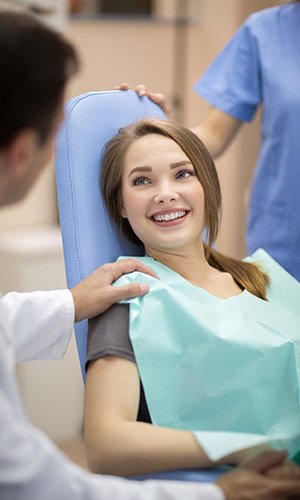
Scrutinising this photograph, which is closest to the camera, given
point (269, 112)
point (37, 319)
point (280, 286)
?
point (37, 319)

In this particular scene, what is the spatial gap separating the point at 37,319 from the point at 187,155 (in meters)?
A: 0.47

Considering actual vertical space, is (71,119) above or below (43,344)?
above

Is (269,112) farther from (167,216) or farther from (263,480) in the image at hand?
(263,480)

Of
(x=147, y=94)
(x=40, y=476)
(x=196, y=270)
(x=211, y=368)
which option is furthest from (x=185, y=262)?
(x=40, y=476)

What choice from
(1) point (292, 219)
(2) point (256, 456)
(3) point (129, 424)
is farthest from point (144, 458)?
(1) point (292, 219)

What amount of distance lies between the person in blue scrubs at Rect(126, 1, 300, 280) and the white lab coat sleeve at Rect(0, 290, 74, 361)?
2.08ft

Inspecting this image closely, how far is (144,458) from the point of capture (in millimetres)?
1267

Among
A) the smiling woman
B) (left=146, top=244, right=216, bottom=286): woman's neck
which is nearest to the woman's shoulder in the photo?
the smiling woman

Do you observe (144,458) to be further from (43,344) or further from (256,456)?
(43,344)

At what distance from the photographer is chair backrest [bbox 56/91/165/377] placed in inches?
63.7

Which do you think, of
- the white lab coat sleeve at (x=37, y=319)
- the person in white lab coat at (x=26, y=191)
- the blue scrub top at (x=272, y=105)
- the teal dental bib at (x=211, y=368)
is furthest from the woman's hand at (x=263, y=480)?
the blue scrub top at (x=272, y=105)

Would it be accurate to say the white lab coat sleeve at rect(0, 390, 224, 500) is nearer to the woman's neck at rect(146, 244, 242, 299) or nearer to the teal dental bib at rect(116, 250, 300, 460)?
the teal dental bib at rect(116, 250, 300, 460)

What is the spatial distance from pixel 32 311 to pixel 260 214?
2.65ft

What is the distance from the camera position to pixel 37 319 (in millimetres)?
1469
